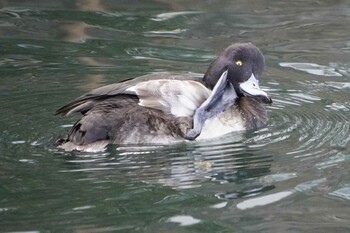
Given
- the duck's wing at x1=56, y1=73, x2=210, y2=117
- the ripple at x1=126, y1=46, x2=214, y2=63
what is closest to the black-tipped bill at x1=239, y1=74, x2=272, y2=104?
the duck's wing at x1=56, y1=73, x2=210, y2=117

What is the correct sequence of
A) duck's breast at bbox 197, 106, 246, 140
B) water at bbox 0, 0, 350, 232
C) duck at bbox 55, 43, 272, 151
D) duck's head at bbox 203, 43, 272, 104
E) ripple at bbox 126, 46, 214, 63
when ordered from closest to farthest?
water at bbox 0, 0, 350, 232, duck at bbox 55, 43, 272, 151, duck's breast at bbox 197, 106, 246, 140, duck's head at bbox 203, 43, 272, 104, ripple at bbox 126, 46, 214, 63

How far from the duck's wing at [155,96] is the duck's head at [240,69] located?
0.30 m

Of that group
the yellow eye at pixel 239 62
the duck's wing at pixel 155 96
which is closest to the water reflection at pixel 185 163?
the duck's wing at pixel 155 96

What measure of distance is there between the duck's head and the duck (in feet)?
0.14

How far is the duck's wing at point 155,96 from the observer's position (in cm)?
707

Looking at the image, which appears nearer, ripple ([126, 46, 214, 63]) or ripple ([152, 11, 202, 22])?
ripple ([126, 46, 214, 63])

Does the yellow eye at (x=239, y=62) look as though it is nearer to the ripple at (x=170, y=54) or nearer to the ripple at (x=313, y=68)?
the ripple at (x=313, y=68)

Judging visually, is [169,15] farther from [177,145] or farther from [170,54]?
[177,145]

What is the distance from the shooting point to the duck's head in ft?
24.5

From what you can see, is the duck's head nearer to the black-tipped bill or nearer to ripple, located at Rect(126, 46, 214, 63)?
the black-tipped bill

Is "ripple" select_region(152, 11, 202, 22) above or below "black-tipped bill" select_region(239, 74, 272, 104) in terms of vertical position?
below

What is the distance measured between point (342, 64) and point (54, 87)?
237cm

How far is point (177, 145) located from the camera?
7062mm

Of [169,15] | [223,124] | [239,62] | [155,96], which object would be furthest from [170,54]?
[155,96]
